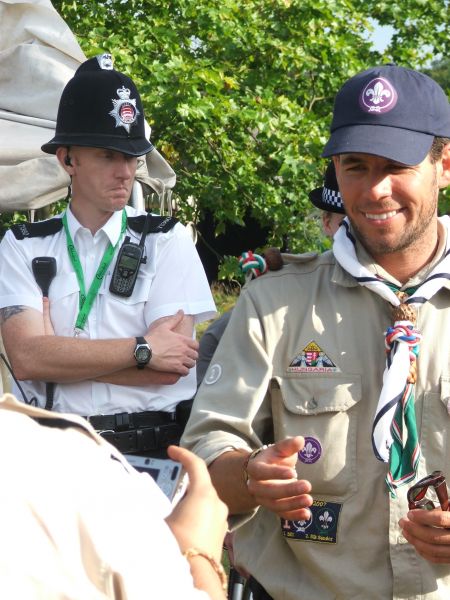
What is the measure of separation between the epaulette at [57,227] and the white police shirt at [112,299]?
0.03 metres

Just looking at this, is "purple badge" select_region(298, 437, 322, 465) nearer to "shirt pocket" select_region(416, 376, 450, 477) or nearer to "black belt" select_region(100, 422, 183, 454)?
"shirt pocket" select_region(416, 376, 450, 477)

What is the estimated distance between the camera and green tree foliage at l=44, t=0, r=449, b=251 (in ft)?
27.1

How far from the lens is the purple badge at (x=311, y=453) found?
2801 mm

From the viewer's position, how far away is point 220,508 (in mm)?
1956

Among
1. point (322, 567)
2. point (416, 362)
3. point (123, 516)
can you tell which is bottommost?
point (322, 567)

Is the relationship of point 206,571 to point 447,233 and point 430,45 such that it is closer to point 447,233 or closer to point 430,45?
point 447,233

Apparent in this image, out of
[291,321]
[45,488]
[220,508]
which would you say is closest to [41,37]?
[291,321]

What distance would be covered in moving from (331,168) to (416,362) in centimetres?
172

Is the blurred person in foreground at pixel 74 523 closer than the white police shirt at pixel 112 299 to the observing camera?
Yes

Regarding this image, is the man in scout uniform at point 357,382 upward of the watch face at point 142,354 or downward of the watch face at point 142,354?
upward

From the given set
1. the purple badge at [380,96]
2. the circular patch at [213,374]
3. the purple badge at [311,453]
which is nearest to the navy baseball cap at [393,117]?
the purple badge at [380,96]

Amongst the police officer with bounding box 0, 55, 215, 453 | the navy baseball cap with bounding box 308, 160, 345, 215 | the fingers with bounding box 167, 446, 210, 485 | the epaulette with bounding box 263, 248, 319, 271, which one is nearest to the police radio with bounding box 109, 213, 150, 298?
the police officer with bounding box 0, 55, 215, 453

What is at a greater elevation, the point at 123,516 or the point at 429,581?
the point at 123,516

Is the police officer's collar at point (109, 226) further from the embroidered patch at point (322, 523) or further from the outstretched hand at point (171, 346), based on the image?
the embroidered patch at point (322, 523)
